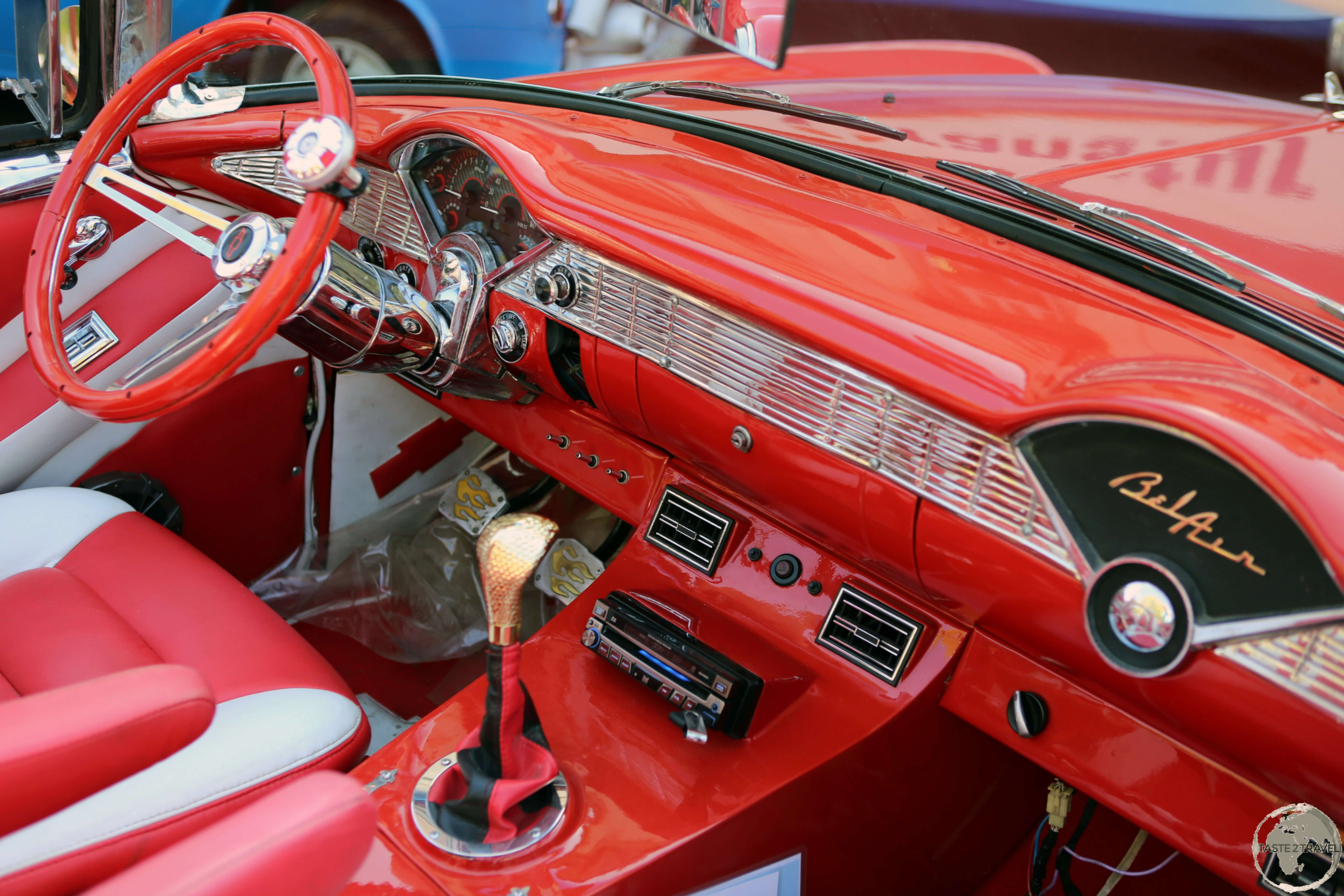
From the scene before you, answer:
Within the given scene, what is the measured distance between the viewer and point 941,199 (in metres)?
1.30

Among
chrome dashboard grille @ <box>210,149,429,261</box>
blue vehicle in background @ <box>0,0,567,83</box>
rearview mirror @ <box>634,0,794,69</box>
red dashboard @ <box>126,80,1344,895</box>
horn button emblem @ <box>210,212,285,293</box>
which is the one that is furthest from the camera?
blue vehicle in background @ <box>0,0,567,83</box>

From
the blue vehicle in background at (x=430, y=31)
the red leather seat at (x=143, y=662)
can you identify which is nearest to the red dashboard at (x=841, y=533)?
the red leather seat at (x=143, y=662)

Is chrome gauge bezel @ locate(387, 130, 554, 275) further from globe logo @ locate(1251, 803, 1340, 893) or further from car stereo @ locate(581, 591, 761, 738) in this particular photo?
globe logo @ locate(1251, 803, 1340, 893)

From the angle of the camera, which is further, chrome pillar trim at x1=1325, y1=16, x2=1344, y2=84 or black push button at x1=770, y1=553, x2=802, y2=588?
black push button at x1=770, y1=553, x2=802, y2=588

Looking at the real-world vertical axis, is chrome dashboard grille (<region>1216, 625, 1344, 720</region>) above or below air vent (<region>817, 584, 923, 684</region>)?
above

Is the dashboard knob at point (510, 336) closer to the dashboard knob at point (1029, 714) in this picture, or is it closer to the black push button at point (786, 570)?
the black push button at point (786, 570)

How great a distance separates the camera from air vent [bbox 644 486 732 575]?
160 cm

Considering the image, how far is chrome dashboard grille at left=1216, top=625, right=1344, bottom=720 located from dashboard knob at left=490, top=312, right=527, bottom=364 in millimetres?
1021

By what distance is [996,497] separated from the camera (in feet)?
3.55

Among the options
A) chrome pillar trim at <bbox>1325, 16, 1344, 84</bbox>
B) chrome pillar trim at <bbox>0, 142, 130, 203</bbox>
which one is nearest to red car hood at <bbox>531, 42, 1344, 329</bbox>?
chrome pillar trim at <bbox>1325, 16, 1344, 84</bbox>

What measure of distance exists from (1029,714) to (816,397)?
481 mm

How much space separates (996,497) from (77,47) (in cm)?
184

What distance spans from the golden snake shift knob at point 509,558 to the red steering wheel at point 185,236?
0.37 metres

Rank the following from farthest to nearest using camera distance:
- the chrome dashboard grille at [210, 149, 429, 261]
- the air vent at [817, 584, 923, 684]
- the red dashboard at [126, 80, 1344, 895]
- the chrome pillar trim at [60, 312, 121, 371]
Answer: the chrome pillar trim at [60, 312, 121, 371] < the chrome dashboard grille at [210, 149, 429, 261] < the air vent at [817, 584, 923, 684] < the red dashboard at [126, 80, 1344, 895]
